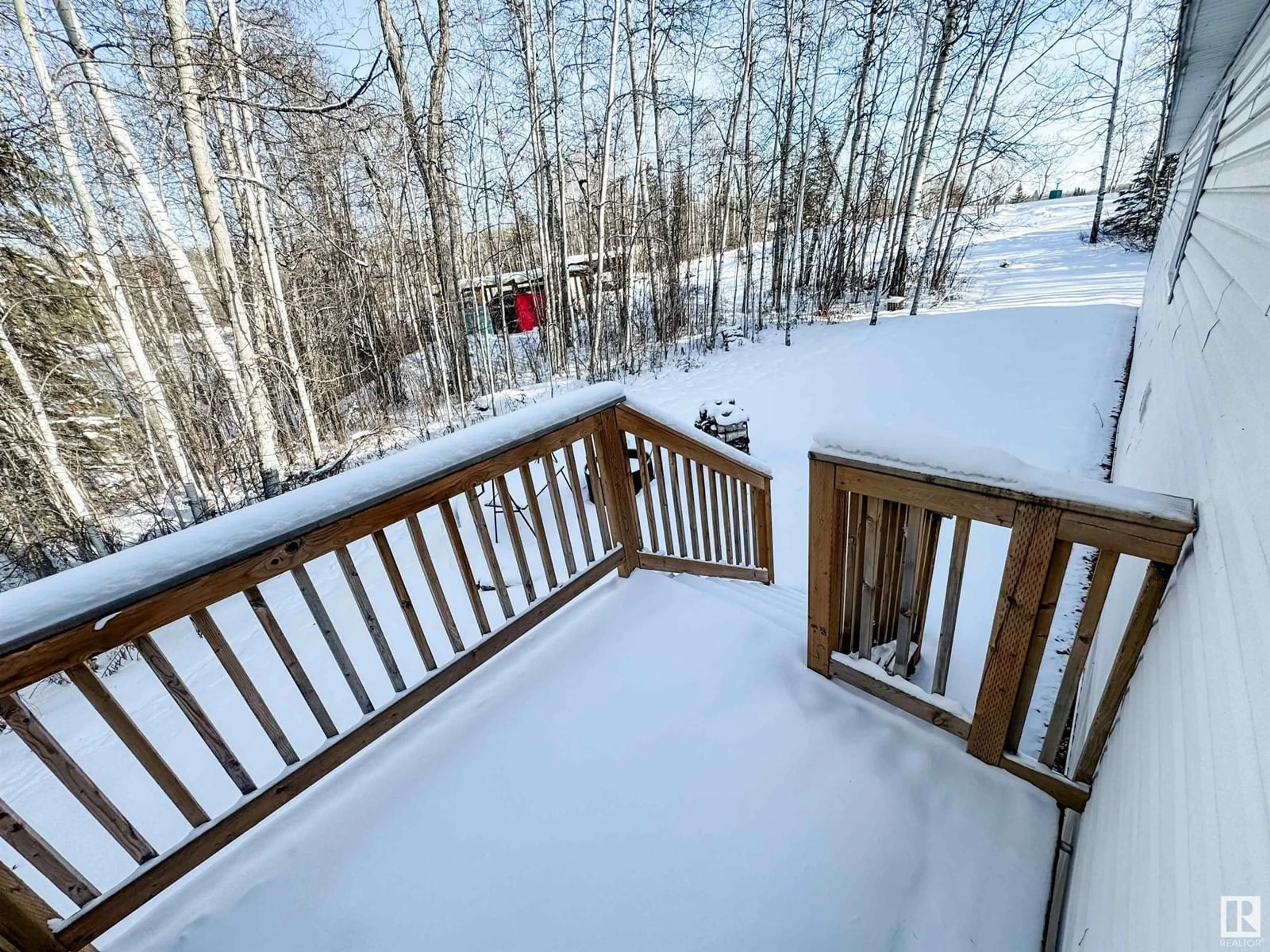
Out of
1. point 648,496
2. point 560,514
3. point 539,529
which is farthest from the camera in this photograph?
point 648,496

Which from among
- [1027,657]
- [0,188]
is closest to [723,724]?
[1027,657]

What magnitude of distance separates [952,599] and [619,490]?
4.99 ft

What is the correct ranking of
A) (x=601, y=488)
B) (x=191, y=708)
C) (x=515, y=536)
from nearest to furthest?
(x=191, y=708)
(x=515, y=536)
(x=601, y=488)

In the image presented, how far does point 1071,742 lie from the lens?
215 centimetres

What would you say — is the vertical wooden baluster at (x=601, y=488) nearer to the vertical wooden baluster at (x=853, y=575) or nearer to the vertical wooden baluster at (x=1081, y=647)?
the vertical wooden baluster at (x=853, y=575)

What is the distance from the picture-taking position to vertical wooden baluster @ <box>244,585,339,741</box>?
4.92 feet

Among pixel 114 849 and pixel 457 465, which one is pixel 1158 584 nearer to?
pixel 457 465

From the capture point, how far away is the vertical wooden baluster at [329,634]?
5.12ft

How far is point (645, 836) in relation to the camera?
1.55 m

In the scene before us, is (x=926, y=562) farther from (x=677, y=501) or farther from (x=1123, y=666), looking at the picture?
(x=677, y=501)

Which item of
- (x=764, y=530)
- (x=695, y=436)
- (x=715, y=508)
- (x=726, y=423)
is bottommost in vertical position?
(x=764, y=530)

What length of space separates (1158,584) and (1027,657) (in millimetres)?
415

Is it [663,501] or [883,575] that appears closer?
[883,575]

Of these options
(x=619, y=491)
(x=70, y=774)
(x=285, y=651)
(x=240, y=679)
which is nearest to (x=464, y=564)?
(x=285, y=651)
